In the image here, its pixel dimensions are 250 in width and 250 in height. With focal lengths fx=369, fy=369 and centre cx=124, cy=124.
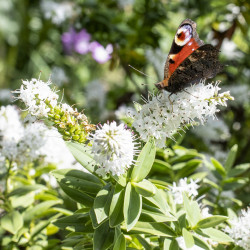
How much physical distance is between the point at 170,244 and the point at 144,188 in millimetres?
210

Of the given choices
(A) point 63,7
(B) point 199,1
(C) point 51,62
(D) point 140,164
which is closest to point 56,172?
(D) point 140,164

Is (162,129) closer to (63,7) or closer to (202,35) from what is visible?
(202,35)

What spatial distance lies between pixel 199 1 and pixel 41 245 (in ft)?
5.51

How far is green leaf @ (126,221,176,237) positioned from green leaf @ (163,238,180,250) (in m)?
0.03

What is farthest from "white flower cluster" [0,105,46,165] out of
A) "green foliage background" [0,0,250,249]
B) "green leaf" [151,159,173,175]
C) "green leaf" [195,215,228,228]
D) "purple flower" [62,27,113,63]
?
"purple flower" [62,27,113,63]

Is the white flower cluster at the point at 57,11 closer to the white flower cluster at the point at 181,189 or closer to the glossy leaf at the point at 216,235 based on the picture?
the white flower cluster at the point at 181,189

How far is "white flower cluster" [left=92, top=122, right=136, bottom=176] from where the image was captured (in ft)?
2.88

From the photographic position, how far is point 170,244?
3.28 feet

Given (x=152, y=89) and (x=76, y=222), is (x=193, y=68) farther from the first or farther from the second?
(x=152, y=89)

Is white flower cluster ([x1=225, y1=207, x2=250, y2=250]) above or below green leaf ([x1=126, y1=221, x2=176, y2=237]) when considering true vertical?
below

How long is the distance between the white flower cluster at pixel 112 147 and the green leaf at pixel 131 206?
0.20 feet

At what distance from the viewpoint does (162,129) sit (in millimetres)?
1047

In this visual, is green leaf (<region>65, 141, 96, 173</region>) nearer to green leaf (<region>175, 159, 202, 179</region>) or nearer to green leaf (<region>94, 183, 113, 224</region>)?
green leaf (<region>94, 183, 113, 224</region>)

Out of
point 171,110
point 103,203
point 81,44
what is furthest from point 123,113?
point 81,44
